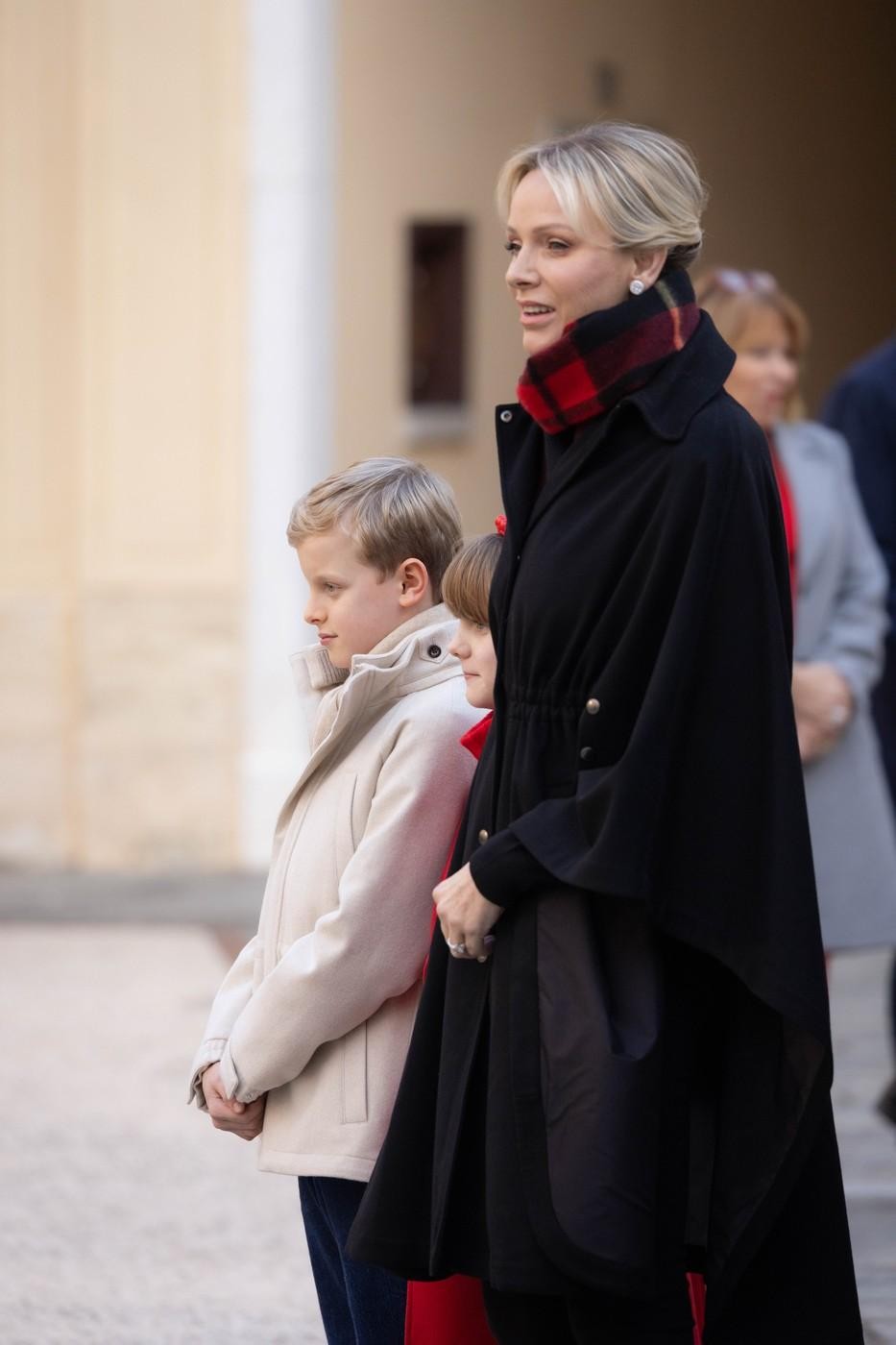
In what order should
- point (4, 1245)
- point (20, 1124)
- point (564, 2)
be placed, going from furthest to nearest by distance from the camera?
point (564, 2) → point (20, 1124) → point (4, 1245)

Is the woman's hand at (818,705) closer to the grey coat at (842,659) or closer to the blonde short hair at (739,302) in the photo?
the grey coat at (842,659)

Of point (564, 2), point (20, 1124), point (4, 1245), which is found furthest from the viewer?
point (564, 2)

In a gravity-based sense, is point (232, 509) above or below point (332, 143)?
below

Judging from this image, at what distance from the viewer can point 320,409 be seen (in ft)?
27.3

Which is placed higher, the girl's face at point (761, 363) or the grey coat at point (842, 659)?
the girl's face at point (761, 363)

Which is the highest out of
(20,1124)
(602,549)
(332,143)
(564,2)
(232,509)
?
(564,2)

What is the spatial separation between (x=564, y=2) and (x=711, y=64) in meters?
1.04

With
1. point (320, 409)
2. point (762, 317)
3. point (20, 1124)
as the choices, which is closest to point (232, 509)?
point (320, 409)

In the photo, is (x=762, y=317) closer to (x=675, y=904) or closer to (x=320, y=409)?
(x=675, y=904)

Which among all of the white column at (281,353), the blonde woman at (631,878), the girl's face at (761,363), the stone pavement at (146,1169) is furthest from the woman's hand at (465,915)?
the white column at (281,353)

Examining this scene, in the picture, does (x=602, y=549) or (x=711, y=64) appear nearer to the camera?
(x=602, y=549)

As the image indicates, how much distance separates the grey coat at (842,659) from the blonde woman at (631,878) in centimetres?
191

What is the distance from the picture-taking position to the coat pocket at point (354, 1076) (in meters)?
2.54

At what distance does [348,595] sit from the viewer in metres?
2.63
